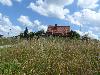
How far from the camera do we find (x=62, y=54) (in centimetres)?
980

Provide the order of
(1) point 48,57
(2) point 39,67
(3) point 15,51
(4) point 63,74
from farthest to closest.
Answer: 1. (3) point 15,51
2. (1) point 48,57
3. (2) point 39,67
4. (4) point 63,74

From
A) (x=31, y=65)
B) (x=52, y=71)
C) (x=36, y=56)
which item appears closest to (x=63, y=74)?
(x=52, y=71)

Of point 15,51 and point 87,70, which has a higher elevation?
point 15,51

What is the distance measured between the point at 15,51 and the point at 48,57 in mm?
1746

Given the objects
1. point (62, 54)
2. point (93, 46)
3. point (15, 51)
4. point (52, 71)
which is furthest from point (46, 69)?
point (93, 46)

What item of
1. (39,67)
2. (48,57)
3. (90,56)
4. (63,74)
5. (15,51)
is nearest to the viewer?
(63,74)

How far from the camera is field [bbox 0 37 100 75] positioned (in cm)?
811

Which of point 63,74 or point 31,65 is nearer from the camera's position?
point 63,74

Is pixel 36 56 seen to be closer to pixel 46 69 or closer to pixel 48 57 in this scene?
pixel 48 57

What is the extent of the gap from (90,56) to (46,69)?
1908 millimetres

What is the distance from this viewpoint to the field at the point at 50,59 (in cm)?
811

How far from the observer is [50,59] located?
894cm

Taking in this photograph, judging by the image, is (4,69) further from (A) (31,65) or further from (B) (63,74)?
(B) (63,74)

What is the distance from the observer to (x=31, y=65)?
335 inches
